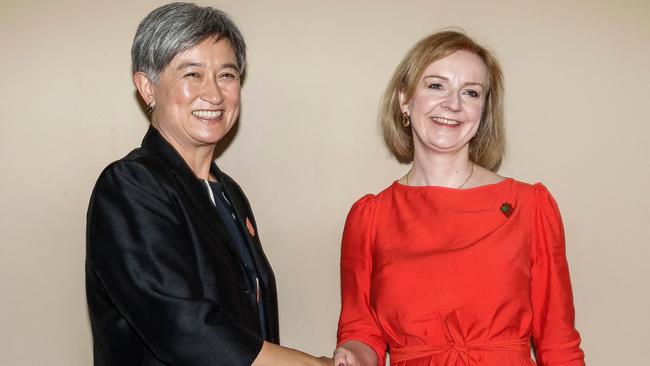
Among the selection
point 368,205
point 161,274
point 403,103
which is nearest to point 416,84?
point 403,103

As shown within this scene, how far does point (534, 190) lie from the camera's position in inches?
94.6

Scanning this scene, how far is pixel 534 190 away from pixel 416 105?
1.42ft

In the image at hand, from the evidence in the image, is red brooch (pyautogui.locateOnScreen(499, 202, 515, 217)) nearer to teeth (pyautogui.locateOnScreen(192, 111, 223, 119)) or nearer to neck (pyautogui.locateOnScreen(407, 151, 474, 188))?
neck (pyautogui.locateOnScreen(407, 151, 474, 188))

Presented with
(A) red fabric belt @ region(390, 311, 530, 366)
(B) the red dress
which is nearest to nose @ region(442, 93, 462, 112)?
(B) the red dress

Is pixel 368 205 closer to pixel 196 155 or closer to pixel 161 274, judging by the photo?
pixel 196 155

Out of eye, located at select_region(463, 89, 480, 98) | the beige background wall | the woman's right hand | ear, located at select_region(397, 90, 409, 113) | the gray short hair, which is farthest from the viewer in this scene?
the beige background wall

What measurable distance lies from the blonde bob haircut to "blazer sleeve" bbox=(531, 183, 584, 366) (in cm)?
27

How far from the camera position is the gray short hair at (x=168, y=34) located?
7.23 ft

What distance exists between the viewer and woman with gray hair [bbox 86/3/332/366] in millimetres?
1989

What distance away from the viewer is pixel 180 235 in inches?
82.0

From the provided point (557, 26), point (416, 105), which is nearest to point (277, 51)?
point (416, 105)

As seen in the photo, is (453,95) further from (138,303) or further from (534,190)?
(138,303)

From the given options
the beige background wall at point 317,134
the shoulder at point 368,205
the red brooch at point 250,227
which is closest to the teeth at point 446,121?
the shoulder at point 368,205

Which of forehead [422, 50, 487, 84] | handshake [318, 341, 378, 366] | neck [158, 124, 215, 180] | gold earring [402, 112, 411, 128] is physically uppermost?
forehead [422, 50, 487, 84]
